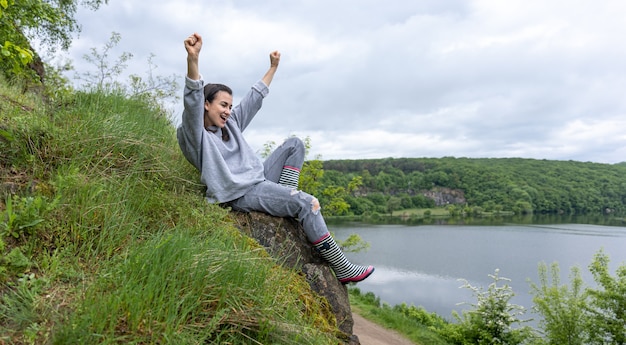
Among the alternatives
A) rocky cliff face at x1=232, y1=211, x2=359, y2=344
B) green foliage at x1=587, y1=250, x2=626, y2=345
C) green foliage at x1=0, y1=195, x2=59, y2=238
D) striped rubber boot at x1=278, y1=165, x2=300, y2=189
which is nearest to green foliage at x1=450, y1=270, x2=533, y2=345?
green foliage at x1=587, y1=250, x2=626, y2=345

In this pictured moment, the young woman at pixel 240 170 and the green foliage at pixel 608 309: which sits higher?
the young woman at pixel 240 170

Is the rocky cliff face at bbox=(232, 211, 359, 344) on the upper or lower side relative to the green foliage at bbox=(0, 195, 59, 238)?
lower

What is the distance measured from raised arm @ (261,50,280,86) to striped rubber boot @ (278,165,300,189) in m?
0.99

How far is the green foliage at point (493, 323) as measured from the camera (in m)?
12.6

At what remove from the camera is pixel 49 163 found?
2646 mm

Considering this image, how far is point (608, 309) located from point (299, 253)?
13006 mm

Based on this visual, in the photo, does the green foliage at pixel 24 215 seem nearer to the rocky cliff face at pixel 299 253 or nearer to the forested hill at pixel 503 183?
the rocky cliff face at pixel 299 253

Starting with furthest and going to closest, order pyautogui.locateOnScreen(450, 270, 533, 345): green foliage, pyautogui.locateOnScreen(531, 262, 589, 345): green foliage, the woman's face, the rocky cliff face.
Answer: pyautogui.locateOnScreen(450, 270, 533, 345): green foliage → pyautogui.locateOnScreen(531, 262, 589, 345): green foliage → the woman's face → the rocky cliff face

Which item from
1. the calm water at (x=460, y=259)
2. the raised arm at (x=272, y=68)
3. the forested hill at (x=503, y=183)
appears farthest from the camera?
the forested hill at (x=503, y=183)

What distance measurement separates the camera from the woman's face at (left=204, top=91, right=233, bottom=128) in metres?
3.46

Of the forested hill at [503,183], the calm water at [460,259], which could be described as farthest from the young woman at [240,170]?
the forested hill at [503,183]

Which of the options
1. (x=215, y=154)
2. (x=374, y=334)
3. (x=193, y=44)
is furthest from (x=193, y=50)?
(x=374, y=334)

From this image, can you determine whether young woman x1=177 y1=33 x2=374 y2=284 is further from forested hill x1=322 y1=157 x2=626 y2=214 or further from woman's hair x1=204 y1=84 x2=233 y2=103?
forested hill x1=322 y1=157 x2=626 y2=214

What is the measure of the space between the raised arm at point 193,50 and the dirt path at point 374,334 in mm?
7636
